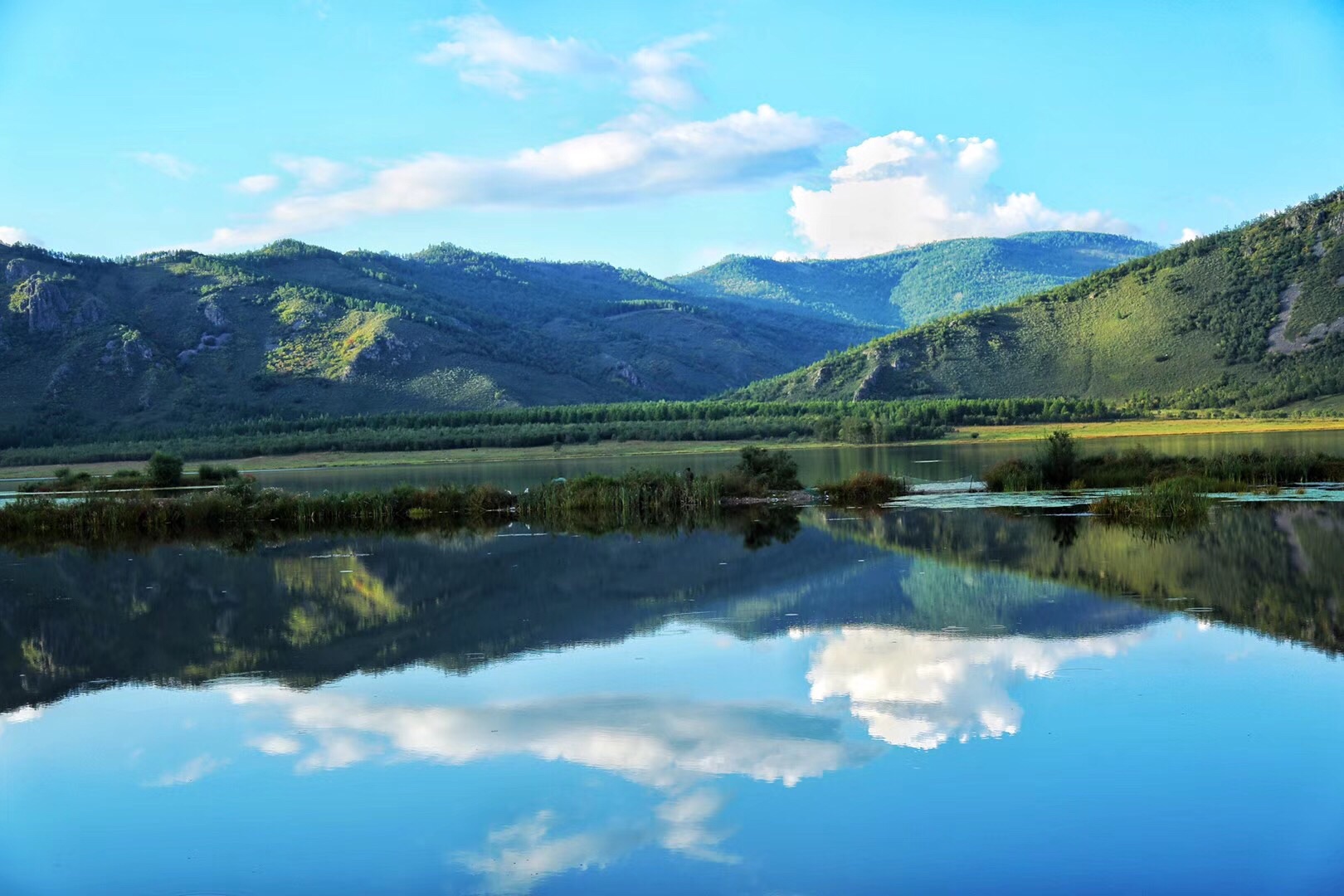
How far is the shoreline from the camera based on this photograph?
76.3 m

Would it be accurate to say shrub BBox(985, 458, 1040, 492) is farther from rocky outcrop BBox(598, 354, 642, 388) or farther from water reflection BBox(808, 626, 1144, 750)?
rocky outcrop BBox(598, 354, 642, 388)

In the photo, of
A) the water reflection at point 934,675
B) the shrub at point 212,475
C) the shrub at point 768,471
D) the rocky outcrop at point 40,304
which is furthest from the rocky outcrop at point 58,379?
the water reflection at point 934,675

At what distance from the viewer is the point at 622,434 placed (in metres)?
99.9

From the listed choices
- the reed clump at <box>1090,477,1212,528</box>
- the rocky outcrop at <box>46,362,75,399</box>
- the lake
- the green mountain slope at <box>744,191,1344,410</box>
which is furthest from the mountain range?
the lake

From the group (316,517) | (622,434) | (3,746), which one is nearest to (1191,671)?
(3,746)

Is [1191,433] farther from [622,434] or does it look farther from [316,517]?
[316,517]

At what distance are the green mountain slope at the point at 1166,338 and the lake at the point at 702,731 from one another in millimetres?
84884

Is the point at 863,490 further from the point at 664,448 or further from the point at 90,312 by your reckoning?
the point at 90,312

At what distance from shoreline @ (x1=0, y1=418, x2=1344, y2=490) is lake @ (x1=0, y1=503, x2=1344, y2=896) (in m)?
→ 55.4

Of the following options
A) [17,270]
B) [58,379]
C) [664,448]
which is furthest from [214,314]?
[664,448]

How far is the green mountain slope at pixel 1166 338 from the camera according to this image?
339ft

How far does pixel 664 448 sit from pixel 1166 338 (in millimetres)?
53355

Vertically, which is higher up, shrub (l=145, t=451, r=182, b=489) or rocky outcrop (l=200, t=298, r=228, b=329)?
rocky outcrop (l=200, t=298, r=228, b=329)

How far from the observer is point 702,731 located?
11758 mm
